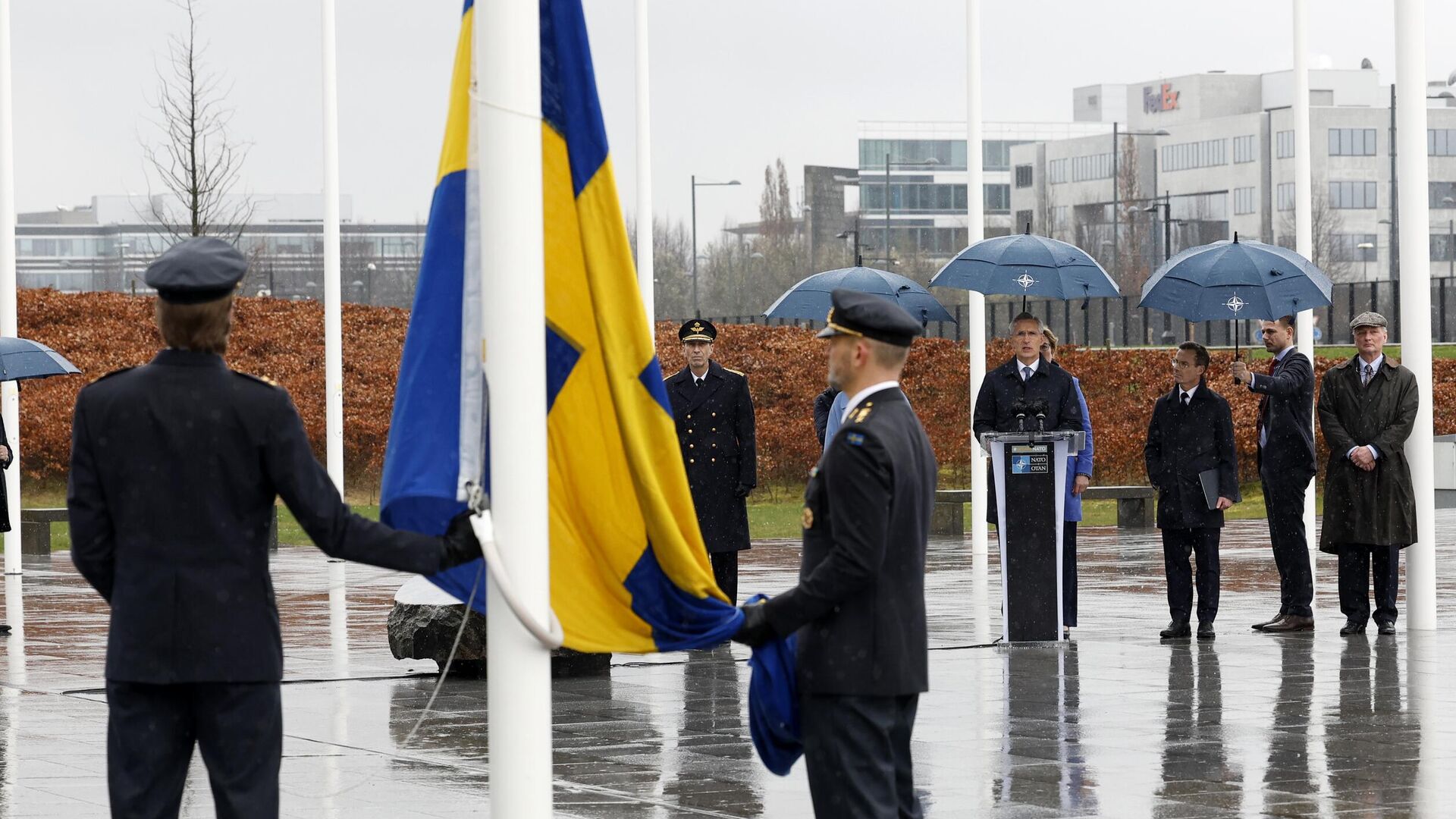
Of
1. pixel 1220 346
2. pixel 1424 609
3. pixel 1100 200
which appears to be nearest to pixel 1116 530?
pixel 1424 609

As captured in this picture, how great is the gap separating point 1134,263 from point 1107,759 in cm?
8205

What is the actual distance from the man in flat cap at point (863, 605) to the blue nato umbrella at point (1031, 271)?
8.81 metres

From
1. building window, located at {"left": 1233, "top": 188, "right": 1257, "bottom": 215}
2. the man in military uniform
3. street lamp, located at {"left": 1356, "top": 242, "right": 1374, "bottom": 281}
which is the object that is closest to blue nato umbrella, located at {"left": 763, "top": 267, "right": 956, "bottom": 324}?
the man in military uniform

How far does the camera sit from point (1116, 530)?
2714 cm

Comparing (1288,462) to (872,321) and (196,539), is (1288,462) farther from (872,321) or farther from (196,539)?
(196,539)

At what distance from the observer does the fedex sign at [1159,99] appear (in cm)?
13012

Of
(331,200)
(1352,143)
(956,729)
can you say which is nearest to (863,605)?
(956,729)

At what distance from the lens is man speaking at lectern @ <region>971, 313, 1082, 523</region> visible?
13758 mm

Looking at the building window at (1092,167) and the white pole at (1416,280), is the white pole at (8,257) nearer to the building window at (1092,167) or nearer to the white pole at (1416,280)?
the white pole at (1416,280)

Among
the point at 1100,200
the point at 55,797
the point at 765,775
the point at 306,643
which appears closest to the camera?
the point at 55,797

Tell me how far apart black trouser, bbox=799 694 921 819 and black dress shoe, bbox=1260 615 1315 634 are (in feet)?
31.2

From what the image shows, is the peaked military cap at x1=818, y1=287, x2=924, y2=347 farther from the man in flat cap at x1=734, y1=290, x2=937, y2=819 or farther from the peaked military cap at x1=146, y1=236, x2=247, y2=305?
the peaked military cap at x1=146, y1=236, x2=247, y2=305

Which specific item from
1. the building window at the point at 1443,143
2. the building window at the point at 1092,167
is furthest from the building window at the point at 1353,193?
the building window at the point at 1092,167

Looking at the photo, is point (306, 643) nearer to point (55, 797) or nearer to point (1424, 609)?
point (55, 797)
